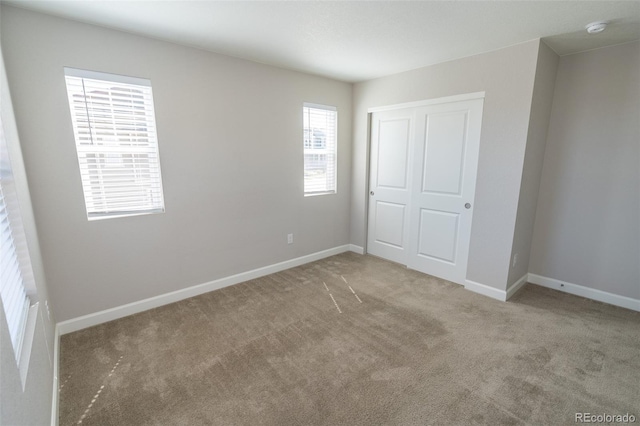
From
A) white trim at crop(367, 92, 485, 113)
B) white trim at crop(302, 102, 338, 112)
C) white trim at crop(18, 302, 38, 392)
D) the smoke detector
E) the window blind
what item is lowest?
white trim at crop(18, 302, 38, 392)

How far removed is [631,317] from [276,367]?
3.20 m

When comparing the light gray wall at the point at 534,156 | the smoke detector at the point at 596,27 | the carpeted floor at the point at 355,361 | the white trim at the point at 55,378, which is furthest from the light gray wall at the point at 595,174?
the white trim at the point at 55,378

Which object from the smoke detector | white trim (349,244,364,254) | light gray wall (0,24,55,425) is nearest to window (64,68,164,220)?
light gray wall (0,24,55,425)

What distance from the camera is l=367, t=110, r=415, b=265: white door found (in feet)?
12.0

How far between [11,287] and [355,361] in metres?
1.94

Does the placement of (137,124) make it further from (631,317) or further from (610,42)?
(631,317)

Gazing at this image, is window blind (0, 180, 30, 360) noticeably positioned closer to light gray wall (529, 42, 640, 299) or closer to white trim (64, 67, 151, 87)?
white trim (64, 67, 151, 87)

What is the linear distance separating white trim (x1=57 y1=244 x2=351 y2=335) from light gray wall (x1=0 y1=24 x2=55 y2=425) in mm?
221

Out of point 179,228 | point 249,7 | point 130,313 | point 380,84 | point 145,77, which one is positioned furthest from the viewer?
point 380,84

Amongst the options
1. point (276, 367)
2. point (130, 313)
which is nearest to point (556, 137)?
point (276, 367)

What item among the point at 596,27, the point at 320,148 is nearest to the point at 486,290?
the point at 596,27

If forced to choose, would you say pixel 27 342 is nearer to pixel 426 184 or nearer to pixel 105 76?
pixel 105 76

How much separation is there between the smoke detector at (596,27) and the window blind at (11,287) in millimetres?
3818

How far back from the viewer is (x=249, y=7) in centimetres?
197
